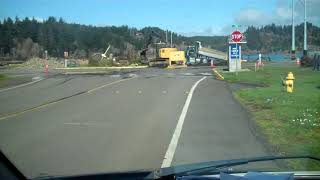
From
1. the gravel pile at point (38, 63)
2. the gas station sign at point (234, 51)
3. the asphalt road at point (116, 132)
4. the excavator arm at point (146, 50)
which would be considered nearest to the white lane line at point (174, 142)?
the asphalt road at point (116, 132)

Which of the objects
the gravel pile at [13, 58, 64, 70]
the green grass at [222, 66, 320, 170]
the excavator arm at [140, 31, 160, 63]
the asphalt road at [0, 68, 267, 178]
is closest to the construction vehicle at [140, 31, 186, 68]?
the excavator arm at [140, 31, 160, 63]

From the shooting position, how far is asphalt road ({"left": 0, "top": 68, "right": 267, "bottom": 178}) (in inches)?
381

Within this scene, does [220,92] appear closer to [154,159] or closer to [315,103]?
[315,103]

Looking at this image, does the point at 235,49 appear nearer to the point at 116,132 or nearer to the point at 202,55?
the point at 116,132

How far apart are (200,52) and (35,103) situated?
58.4m

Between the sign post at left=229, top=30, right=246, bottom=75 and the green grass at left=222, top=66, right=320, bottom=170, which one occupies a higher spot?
the sign post at left=229, top=30, right=246, bottom=75

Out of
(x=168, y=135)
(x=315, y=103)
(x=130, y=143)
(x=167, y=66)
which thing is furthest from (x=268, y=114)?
(x=167, y=66)

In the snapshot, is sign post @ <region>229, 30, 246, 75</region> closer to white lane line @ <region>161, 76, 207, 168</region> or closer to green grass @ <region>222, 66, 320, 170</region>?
green grass @ <region>222, 66, 320, 170</region>

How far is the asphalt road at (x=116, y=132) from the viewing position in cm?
968

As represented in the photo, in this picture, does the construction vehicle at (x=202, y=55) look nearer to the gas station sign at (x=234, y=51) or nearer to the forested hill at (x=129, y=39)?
the forested hill at (x=129, y=39)

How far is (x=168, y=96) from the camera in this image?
24031 millimetres

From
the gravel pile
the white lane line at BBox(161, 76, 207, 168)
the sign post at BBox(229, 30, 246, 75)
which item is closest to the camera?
the white lane line at BBox(161, 76, 207, 168)

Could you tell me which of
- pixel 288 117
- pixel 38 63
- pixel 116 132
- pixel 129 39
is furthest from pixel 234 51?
pixel 129 39

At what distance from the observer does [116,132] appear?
44.1 ft
